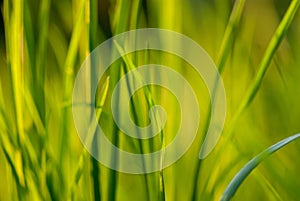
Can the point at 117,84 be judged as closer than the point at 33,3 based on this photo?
Yes

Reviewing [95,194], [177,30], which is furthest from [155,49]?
[95,194]

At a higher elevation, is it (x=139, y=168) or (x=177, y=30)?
(x=177, y=30)

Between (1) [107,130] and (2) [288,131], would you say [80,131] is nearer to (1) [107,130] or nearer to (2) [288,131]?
(1) [107,130]

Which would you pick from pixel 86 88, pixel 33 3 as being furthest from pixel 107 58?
pixel 33 3

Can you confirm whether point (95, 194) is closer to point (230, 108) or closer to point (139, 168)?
point (139, 168)

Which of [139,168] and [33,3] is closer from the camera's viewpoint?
[139,168]
